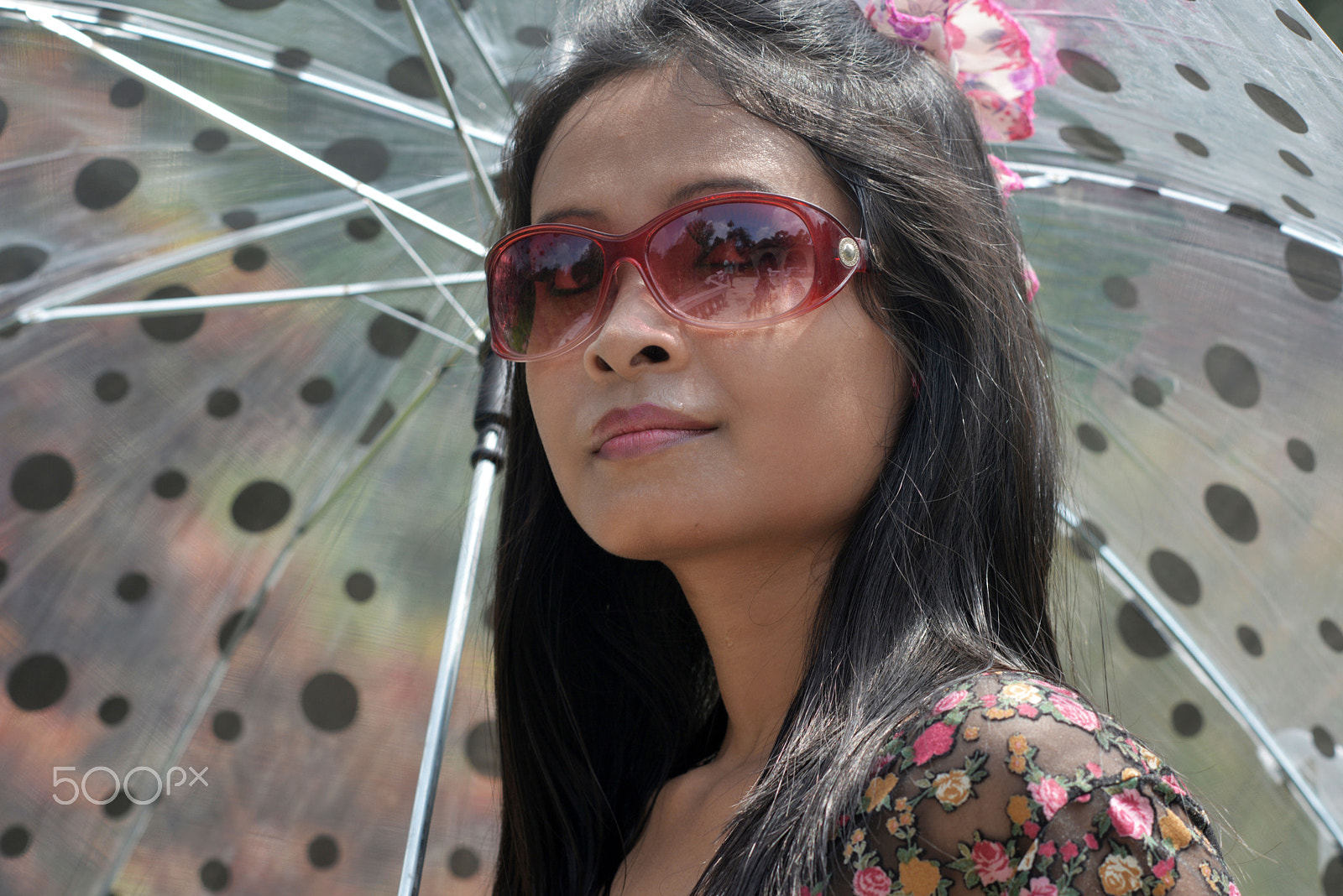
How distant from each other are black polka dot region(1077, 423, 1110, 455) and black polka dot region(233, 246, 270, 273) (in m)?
1.82

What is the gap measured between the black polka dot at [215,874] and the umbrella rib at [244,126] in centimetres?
23

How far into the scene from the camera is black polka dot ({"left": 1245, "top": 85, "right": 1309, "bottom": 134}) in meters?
1.80

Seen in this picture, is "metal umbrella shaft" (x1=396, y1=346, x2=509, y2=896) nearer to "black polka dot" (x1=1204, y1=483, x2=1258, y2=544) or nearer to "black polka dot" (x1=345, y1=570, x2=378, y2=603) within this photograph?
"black polka dot" (x1=345, y1=570, x2=378, y2=603)

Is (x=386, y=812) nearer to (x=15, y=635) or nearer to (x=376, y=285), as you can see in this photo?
(x=15, y=635)

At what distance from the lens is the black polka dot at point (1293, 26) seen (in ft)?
6.03

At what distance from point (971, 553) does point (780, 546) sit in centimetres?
27

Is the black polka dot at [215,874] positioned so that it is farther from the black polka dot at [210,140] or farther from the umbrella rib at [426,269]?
the umbrella rib at [426,269]

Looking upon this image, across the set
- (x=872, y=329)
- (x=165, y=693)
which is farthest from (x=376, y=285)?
(x=872, y=329)

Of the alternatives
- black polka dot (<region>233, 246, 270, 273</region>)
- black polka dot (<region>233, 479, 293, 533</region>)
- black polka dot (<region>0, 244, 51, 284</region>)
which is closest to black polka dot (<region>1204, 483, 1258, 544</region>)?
black polka dot (<region>233, 479, 293, 533</region>)

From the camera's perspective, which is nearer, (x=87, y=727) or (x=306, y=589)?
(x=87, y=727)

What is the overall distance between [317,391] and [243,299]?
0.26 m

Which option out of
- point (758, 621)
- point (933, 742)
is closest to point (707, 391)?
point (758, 621)

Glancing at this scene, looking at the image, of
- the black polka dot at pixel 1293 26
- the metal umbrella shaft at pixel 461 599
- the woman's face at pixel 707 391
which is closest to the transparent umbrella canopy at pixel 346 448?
the black polka dot at pixel 1293 26

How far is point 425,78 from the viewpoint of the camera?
8.09ft
